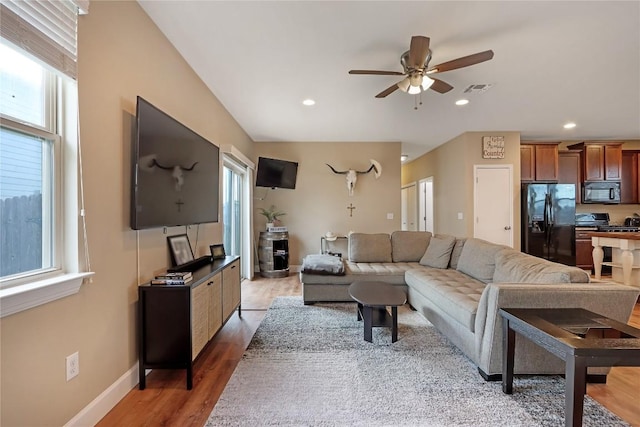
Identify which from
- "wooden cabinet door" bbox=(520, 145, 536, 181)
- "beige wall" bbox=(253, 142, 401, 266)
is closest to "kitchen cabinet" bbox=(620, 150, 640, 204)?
"wooden cabinet door" bbox=(520, 145, 536, 181)

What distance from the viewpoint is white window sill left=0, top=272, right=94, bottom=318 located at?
113 cm

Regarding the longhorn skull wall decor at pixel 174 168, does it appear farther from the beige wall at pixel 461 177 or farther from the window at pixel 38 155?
the beige wall at pixel 461 177

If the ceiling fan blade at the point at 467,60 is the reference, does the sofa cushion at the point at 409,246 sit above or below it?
below

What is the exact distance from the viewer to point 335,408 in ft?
5.72

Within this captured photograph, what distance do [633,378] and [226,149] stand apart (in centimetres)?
432

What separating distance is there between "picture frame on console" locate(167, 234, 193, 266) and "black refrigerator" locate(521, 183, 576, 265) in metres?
5.53

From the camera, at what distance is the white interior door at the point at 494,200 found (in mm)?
5379

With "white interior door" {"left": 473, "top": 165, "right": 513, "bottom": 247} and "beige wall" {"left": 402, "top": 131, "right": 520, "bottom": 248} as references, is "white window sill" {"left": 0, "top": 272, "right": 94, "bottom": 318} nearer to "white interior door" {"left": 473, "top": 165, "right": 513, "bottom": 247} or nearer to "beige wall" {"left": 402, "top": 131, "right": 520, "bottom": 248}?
"beige wall" {"left": 402, "top": 131, "right": 520, "bottom": 248}

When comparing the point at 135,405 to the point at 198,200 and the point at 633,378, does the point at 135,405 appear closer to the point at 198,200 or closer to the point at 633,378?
the point at 198,200

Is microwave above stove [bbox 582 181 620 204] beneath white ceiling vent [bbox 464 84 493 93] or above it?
beneath

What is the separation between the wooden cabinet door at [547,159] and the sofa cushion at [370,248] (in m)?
3.56

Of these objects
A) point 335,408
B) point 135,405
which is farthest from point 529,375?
point 135,405

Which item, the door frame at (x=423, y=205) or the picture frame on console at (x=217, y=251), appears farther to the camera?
the door frame at (x=423, y=205)

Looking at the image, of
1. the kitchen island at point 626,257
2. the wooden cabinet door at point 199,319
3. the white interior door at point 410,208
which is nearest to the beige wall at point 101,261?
the wooden cabinet door at point 199,319
